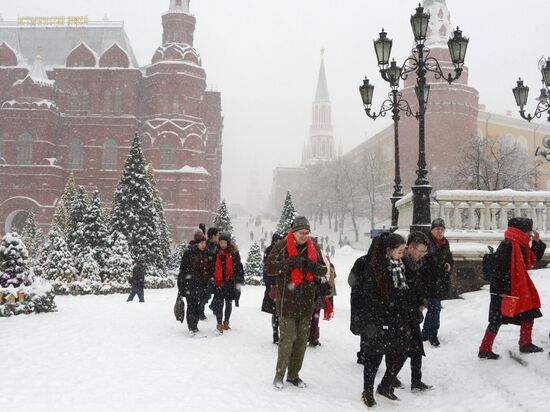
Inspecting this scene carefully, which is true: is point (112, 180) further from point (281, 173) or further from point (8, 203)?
point (281, 173)

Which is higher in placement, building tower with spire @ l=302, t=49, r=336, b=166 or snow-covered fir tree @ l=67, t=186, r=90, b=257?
building tower with spire @ l=302, t=49, r=336, b=166

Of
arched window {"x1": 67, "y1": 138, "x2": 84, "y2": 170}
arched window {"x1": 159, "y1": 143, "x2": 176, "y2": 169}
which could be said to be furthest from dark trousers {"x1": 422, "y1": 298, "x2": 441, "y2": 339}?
arched window {"x1": 67, "y1": 138, "x2": 84, "y2": 170}

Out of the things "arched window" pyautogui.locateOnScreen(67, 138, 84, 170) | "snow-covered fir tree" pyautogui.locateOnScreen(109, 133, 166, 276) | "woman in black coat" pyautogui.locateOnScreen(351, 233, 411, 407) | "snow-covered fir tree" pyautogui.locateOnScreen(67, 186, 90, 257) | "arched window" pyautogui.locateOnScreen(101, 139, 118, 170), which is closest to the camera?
"woman in black coat" pyautogui.locateOnScreen(351, 233, 411, 407)

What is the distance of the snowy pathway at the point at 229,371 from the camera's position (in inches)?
190

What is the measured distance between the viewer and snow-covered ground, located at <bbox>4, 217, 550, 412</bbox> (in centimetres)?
482

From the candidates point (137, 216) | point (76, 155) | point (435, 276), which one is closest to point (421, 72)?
point (435, 276)

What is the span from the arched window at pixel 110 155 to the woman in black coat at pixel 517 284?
47.2 metres

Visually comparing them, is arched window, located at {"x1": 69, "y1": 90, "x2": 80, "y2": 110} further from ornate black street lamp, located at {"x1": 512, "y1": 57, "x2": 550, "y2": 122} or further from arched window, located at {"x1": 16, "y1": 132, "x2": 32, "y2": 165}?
ornate black street lamp, located at {"x1": 512, "y1": 57, "x2": 550, "y2": 122}

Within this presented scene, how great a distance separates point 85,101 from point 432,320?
4948 centimetres

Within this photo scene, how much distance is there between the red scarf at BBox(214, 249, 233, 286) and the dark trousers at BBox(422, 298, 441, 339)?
3200mm

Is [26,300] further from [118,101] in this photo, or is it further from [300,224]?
[118,101]

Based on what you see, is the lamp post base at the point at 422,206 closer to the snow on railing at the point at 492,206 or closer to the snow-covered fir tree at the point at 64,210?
the snow on railing at the point at 492,206

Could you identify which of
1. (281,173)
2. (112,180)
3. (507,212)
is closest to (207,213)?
(112,180)

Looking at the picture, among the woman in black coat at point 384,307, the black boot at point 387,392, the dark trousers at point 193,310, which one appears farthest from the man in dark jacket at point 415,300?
the dark trousers at point 193,310
